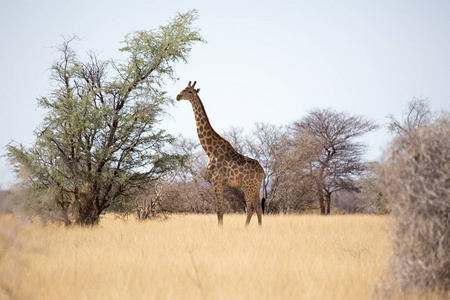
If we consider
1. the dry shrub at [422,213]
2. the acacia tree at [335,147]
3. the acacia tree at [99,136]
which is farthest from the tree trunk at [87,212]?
the acacia tree at [335,147]

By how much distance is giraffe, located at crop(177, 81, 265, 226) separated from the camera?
380 inches

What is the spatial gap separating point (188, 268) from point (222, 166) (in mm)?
5289

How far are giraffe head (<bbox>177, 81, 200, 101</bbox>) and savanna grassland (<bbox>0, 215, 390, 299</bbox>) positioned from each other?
4.18 meters

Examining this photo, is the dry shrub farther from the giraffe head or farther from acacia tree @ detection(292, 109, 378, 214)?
acacia tree @ detection(292, 109, 378, 214)

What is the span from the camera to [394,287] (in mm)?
3451

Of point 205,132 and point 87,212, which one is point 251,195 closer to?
point 205,132

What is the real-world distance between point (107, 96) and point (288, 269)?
7.36 m

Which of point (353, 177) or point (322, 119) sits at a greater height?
point (322, 119)

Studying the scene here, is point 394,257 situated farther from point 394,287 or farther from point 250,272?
point 250,272

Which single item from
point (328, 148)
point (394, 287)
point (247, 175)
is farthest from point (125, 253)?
point (328, 148)

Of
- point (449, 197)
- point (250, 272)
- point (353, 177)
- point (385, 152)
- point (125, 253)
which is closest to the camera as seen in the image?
point (449, 197)

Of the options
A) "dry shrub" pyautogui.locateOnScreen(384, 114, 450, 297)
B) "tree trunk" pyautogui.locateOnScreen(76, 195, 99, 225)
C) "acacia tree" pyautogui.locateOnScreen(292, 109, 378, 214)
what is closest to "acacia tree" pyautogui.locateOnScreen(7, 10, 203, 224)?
"tree trunk" pyautogui.locateOnScreen(76, 195, 99, 225)

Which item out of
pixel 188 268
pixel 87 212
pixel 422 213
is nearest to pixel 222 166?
pixel 87 212

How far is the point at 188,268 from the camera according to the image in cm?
454
